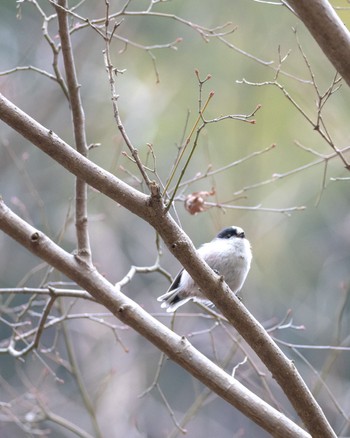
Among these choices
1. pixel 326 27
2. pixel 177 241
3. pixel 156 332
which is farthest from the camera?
pixel 156 332

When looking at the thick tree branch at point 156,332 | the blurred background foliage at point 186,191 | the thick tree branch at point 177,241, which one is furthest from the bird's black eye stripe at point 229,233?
the blurred background foliage at point 186,191

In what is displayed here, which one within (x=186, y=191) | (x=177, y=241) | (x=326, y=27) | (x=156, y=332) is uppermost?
(x=186, y=191)

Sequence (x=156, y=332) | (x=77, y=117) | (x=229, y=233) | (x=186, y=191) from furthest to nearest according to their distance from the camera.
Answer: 1. (x=186, y=191)
2. (x=229, y=233)
3. (x=77, y=117)
4. (x=156, y=332)

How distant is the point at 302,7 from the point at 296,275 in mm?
6072

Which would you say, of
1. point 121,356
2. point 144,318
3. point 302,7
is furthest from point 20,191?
point 302,7

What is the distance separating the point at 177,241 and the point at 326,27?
688mm

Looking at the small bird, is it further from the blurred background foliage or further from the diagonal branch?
the blurred background foliage

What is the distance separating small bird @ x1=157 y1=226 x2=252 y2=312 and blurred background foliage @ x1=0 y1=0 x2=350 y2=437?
2913mm

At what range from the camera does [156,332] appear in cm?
223

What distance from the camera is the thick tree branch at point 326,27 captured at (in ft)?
4.69

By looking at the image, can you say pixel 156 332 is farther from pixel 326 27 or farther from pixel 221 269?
pixel 326 27

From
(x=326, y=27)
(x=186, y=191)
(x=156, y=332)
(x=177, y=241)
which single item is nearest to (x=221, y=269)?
(x=156, y=332)

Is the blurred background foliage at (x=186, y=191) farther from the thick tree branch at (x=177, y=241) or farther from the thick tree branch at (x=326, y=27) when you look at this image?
the thick tree branch at (x=326, y=27)

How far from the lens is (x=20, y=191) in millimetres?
6773
